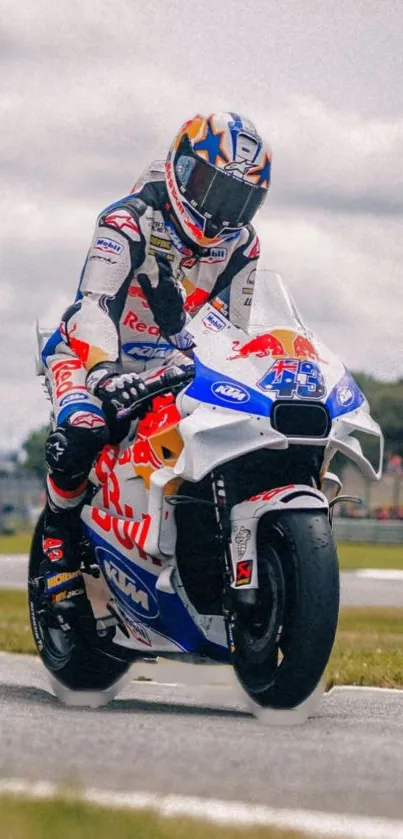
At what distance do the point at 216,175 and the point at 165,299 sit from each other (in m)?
0.64

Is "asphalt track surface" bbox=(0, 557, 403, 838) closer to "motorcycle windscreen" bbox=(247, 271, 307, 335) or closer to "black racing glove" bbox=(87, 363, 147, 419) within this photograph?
"black racing glove" bbox=(87, 363, 147, 419)

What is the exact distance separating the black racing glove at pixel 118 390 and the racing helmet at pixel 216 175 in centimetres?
74

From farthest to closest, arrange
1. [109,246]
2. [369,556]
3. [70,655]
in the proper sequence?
1. [369,556]
2. [70,655]
3. [109,246]

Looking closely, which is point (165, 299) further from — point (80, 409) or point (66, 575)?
point (66, 575)

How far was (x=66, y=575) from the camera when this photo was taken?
6.67 meters

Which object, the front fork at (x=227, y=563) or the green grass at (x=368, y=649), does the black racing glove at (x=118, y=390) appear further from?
the green grass at (x=368, y=649)

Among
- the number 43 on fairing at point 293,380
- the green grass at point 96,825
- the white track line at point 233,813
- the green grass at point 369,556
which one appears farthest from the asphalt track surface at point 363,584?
the green grass at point 96,825

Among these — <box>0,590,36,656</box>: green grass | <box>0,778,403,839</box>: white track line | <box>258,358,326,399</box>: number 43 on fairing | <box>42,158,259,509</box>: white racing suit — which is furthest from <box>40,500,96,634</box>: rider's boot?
<box>0,590,36,656</box>: green grass

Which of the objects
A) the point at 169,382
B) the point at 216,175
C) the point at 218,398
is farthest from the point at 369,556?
the point at 218,398

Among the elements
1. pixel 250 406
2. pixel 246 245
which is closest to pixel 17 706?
pixel 250 406

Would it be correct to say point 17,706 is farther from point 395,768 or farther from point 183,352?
point 395,768

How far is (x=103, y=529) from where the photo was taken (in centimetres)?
636

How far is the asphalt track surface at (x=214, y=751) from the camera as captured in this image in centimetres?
383

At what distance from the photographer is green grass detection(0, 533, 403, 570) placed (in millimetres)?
31752
